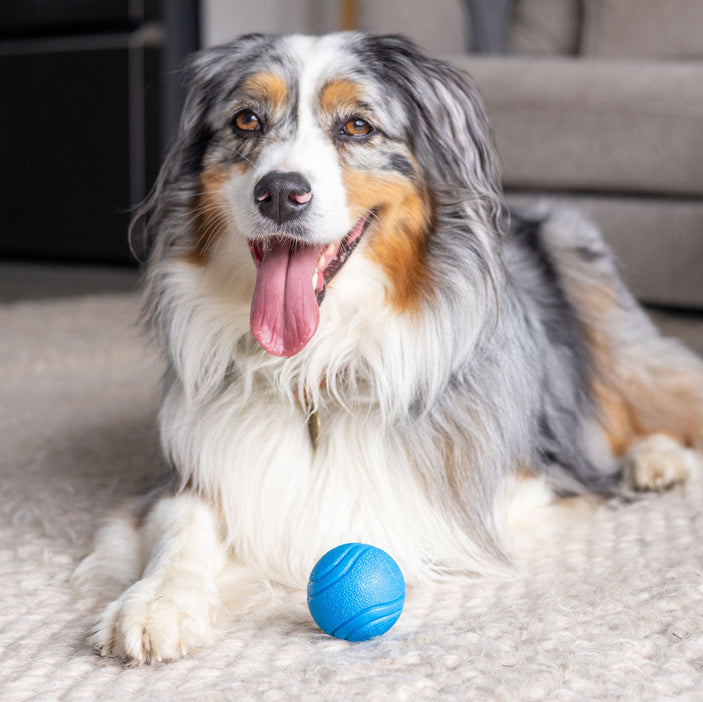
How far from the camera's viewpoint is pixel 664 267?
394cm

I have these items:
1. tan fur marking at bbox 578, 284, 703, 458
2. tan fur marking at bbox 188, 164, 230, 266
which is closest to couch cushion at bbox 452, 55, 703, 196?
tan fur marking at bbox 578, 284, 703, 458

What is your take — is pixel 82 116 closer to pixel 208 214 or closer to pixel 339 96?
pixel 208 214

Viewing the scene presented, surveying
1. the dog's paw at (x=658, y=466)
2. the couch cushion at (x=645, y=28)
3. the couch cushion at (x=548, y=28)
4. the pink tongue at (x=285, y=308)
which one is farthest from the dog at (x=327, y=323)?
the couch cushion at (x=548, y=28)

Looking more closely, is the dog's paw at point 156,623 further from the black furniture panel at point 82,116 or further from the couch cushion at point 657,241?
the black furniture panel at point 82,116

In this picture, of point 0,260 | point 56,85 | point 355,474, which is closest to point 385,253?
point 355,474

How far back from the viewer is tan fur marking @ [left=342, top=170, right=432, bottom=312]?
5.95ft

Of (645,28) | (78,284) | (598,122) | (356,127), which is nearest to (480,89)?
(598,122)

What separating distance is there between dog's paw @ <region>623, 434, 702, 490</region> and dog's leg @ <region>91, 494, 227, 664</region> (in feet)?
3.24

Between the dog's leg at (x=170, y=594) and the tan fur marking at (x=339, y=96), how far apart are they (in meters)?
0.76

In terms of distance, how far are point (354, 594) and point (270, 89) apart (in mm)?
920

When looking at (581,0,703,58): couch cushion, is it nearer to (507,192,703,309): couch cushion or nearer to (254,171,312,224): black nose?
(507,192,703,309): couch cushion

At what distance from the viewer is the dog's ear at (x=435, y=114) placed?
6.22 feet

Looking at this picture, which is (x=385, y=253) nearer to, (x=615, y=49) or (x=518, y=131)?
(x=518, y=131)

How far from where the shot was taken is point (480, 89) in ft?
13.2
